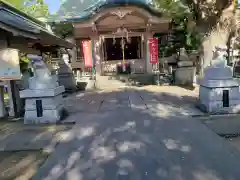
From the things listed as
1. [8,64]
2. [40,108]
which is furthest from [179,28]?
[8,64]

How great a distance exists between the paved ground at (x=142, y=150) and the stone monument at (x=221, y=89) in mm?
651

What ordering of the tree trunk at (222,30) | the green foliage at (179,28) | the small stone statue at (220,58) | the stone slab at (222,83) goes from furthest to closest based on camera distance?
the green foliage at (179,28), the tree trunk at (222,30), the small stone statue at (220,58), the stone slab at (222,83)

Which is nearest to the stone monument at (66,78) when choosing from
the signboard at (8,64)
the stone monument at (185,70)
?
the stone monument at (185,70)

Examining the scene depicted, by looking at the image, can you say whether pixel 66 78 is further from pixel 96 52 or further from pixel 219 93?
pixel 219 93

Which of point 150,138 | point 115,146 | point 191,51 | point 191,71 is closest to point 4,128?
point 115,146

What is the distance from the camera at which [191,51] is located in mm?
17828

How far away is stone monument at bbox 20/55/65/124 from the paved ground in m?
0.68

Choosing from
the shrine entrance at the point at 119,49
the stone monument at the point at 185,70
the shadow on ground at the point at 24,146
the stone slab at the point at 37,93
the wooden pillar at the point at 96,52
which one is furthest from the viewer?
the shrine entrance at the point at 119,49

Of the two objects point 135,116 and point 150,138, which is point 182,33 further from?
point 150,138

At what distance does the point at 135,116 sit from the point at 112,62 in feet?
Answer: 36.2

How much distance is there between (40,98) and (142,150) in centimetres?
398

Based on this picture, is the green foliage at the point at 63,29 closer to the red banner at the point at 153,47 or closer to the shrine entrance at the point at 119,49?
the shrine entrance at the point at 119,49

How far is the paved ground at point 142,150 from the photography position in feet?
13.2

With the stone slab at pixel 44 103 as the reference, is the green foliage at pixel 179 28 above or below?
above
